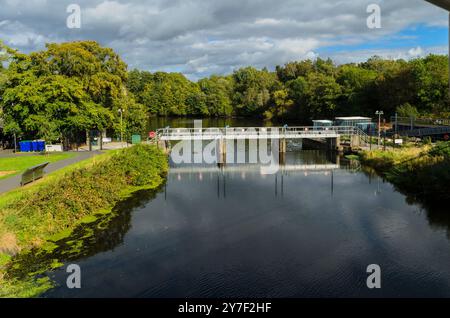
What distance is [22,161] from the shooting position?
38438 millimetres

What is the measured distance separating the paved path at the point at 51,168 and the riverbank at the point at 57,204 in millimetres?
1356

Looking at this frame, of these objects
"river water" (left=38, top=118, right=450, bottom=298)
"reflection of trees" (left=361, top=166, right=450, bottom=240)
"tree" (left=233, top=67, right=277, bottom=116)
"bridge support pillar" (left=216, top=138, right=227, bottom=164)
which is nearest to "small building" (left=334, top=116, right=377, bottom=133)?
"bridge support pillar" (left=216, top=138, right=227, bottom=164)

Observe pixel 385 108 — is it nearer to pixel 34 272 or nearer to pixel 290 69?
pixel 290 69

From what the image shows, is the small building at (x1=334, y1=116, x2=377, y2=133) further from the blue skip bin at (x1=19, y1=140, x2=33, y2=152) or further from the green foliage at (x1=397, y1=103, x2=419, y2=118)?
the blue skip bin at (x1=19, y1=140, x2=33, y2=152)

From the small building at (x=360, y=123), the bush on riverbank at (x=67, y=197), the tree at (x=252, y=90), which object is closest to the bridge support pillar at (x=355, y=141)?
the small building at (x=360, y=123)

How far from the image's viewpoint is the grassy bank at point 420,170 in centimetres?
3281

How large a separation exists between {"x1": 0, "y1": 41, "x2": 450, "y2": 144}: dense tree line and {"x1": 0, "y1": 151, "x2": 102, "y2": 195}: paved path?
5365 millimetres

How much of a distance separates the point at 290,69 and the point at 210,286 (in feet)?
447

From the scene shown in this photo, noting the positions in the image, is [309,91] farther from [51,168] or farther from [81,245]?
[81,245]

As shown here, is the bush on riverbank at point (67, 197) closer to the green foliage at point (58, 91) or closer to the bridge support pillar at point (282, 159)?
the green foliage at point (58, 91)

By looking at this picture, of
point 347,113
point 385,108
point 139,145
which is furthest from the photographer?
point 347,113
